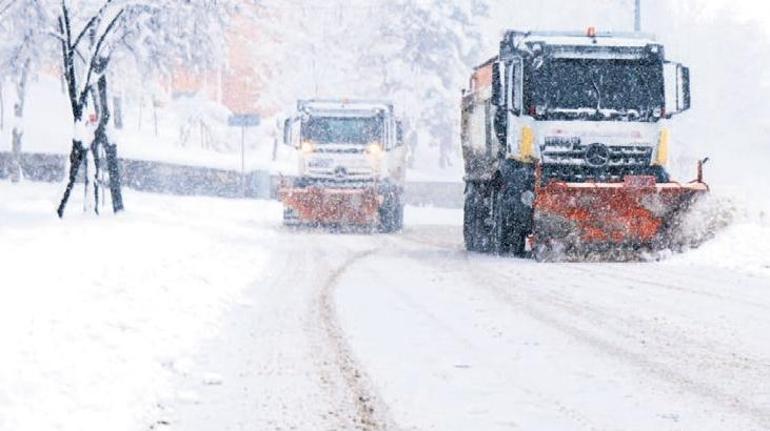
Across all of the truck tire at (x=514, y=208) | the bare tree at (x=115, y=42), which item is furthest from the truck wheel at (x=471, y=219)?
the bare tree at (x=115, y=42)

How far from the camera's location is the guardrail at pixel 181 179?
4350 centimetres

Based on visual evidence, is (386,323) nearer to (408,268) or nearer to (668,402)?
(668,402)

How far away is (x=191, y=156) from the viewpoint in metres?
59.8

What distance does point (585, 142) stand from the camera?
16266 millimetres

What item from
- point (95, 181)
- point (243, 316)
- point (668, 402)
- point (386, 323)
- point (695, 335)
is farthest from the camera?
point (95, 181)

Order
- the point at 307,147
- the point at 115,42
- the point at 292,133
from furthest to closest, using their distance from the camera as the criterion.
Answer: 1. the point at 292,133
2. the point at 307,147
3. the point at 115,42

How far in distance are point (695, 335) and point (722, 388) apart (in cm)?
208

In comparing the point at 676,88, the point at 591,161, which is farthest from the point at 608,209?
the point at 676,88

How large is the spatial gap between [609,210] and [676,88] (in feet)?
7.23

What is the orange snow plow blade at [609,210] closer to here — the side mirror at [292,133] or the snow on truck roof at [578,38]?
the snow on truck roof at [578,38]

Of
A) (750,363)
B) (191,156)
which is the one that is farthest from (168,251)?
(191,156)

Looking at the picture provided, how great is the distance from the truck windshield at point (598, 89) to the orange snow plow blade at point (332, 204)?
9.73m

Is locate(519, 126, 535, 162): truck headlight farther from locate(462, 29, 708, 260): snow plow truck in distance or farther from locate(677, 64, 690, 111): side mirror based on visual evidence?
locate(677, 64, 690, 111): side mirror

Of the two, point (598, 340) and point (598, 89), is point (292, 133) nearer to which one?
point (598, 89)
